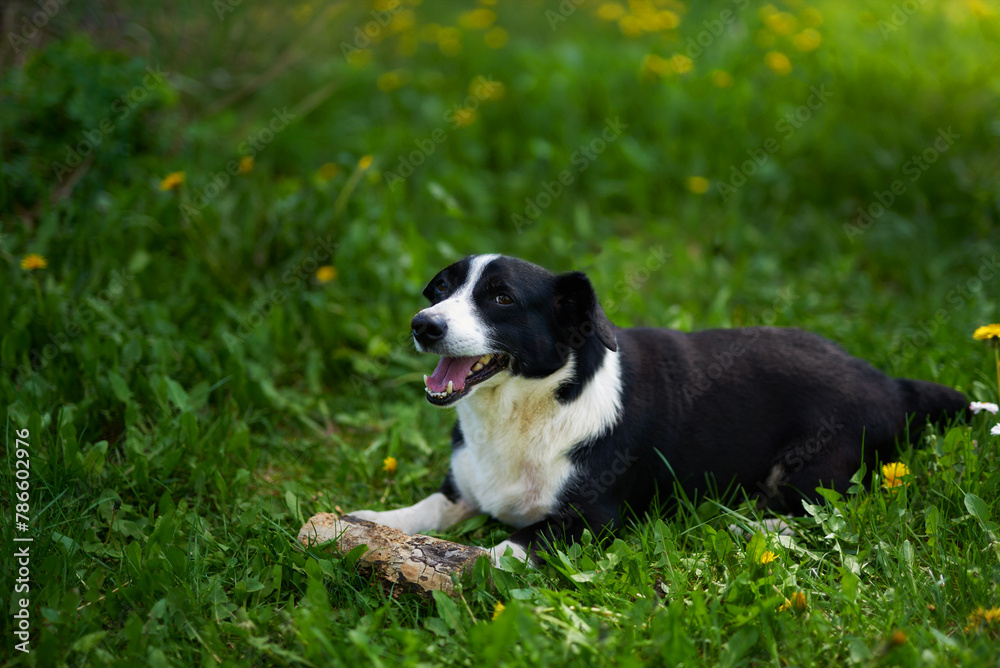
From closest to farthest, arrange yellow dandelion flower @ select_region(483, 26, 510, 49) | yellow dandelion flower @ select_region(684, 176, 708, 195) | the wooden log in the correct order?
the wooden log, yellow dandelion flower @ select_region(684, 176, 708, 195), yellow dandelion flower @ select_region(483, 26, 510, 49)

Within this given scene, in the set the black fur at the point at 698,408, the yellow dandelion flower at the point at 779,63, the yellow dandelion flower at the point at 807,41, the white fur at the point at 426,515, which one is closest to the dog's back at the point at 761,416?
the black fur at the point at 698,408

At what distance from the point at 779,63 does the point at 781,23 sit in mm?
563

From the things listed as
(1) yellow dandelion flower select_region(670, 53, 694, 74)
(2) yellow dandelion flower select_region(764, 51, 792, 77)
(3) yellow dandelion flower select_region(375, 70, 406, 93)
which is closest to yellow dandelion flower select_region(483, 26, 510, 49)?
(3) yellow dandelion flower select_region(375, 70, 406, 93)

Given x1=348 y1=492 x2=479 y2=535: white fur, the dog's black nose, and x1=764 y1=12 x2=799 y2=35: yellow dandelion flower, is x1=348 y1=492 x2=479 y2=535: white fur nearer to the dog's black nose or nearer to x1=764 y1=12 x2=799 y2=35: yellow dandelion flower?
the dog's black nose

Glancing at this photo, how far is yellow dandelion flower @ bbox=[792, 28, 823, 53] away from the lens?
6172 millimetres

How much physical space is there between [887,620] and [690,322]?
2.04m

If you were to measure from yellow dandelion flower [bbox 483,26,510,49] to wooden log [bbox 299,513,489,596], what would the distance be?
4.76m

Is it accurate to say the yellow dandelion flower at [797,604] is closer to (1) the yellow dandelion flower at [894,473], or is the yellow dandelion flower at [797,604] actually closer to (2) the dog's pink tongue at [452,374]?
(1) the yellow dandelion flower at [894,473]

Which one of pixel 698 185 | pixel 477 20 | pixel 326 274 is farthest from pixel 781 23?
pixel 326 274

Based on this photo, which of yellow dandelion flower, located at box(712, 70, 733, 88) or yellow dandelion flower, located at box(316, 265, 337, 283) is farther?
yellow dandelion flower, located at box(712, 70, 733, 88)

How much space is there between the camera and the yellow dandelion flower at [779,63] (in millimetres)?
5926

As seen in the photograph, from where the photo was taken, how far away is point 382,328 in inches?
163

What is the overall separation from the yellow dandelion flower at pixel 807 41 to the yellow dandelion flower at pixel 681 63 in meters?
0.83

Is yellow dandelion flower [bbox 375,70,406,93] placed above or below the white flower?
Answer: above
